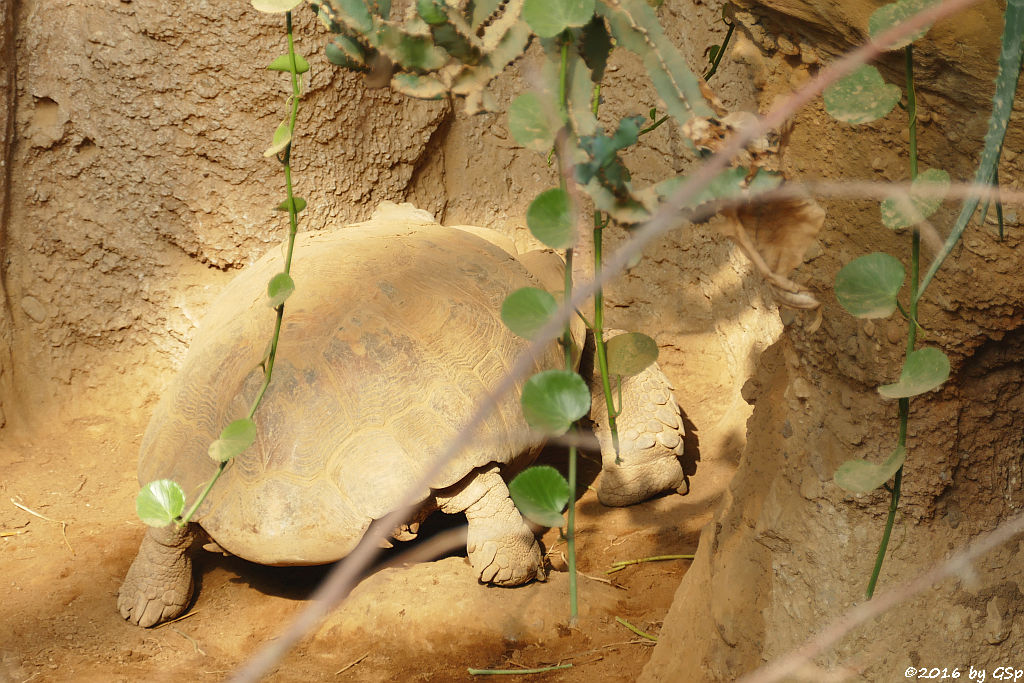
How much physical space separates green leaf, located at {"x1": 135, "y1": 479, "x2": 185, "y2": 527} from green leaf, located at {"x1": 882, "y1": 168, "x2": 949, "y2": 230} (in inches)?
26.5

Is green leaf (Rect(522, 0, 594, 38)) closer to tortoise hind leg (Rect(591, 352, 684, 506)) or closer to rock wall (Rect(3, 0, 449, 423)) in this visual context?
tortoise hind leg (Rect(591, 352, 684, 506))

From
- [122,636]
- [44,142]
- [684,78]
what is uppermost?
[684,78]

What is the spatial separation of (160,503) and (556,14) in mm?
565

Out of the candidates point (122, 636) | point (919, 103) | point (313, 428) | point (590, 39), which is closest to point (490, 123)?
point (313, 428)

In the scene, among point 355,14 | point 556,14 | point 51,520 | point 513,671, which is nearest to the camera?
point 556,14

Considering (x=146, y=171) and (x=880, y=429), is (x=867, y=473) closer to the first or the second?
(x=880, y=429)

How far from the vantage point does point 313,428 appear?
269 centimetres

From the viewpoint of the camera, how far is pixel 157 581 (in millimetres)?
2766

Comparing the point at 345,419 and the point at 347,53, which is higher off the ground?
the point at 347,53

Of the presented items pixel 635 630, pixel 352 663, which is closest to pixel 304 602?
pixel 352 663

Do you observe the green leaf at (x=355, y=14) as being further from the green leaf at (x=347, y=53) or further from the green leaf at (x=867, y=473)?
the green leaf at (x=867, y=473)

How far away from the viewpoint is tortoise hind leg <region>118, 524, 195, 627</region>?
2.75m

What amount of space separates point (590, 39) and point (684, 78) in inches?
3.8

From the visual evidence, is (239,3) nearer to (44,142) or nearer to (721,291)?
(44,142)
